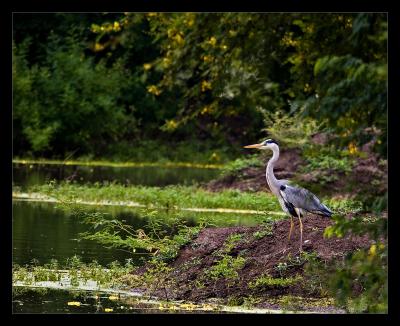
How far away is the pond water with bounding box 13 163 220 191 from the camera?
30984 mm

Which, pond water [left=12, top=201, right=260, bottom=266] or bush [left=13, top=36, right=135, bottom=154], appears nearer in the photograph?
pond water [left=12, top=201, right=260, bottom=266]

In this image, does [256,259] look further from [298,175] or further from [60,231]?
[298,175]

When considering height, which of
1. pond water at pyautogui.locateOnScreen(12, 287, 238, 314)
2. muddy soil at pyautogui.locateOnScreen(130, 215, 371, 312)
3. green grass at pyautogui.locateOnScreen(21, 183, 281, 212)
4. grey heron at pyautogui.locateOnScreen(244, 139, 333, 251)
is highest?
grey heron at pyautogui.locateOnScreen(244, 139, 333, 251)

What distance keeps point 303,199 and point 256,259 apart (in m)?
1.62

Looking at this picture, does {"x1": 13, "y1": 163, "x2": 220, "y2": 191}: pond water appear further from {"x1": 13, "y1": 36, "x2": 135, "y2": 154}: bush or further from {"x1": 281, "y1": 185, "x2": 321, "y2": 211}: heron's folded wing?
{"x1": 281, "y1": 185, "x2": 321, "y2": 211}: heron's folded wing

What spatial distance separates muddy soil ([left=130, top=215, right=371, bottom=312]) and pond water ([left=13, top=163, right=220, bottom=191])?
41.7 ft

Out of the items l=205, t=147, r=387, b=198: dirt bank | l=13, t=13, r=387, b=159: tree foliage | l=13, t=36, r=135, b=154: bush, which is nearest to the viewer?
l=13, t=13, r=387, b=159: tree foliage

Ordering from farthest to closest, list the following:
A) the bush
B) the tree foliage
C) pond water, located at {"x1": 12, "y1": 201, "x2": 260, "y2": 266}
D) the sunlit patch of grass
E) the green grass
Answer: the bush, the sunlit patch of grass, the green grass, the tree foliage, pond water, located at {"x1": 12, "y1": 201, "x2": 260, "y2": 266}

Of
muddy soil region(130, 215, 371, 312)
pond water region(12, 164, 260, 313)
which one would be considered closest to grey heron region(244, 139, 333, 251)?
muddy soil region(130, 215, 371, 312)

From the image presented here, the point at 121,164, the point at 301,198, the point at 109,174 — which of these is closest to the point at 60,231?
the point at 301,198

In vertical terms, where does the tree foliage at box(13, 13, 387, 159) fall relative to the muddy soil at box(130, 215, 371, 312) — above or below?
above

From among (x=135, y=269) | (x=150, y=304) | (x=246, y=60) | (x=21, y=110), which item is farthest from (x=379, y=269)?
(x=21, y=110)

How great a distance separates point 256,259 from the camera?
14.7 metres
